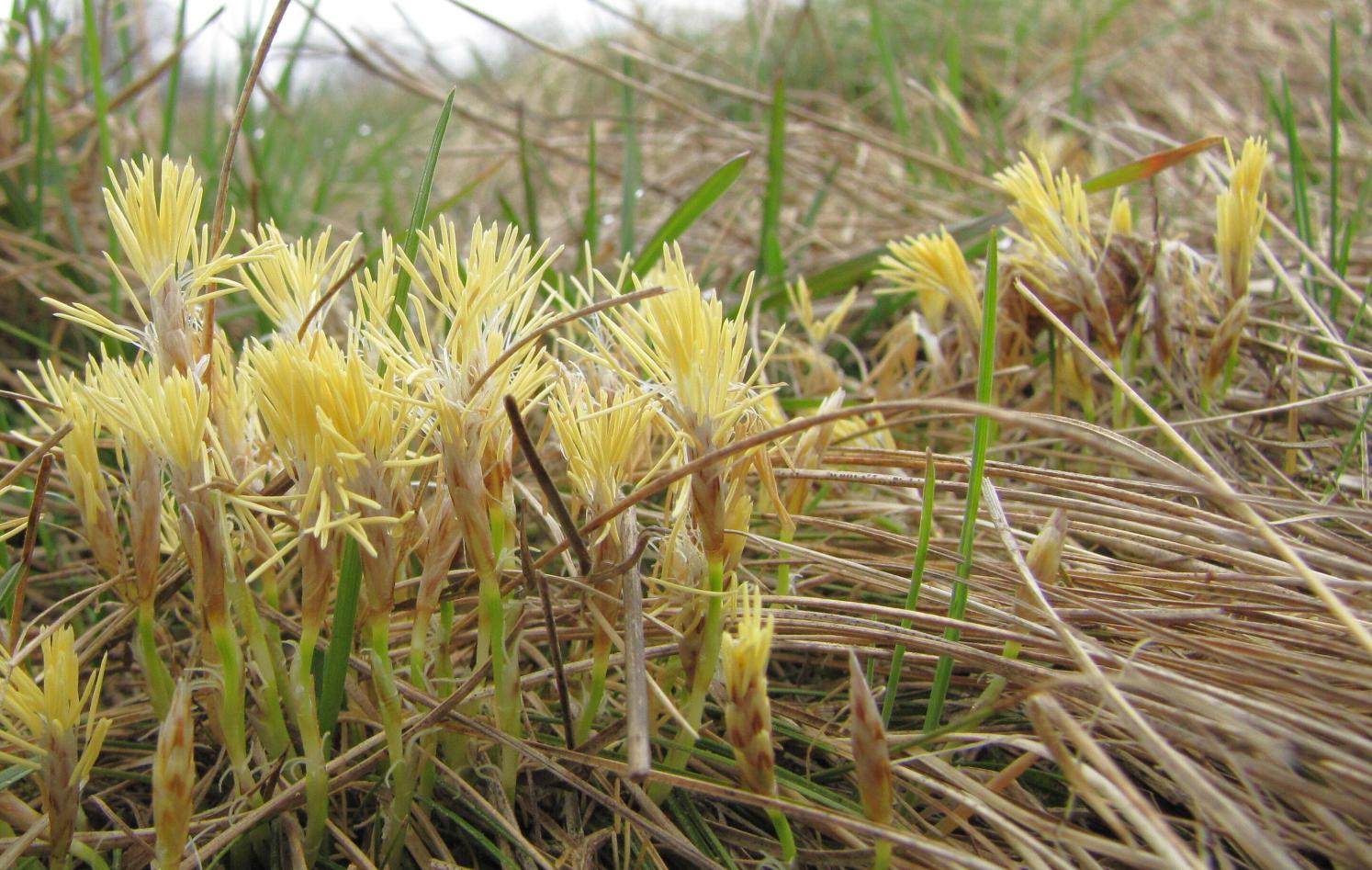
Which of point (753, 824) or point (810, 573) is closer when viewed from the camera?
point (753, 824)

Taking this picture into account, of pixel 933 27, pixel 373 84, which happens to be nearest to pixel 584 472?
pixel 933 27

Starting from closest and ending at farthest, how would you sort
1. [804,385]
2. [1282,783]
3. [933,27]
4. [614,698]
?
[1282,783] → [614,698] → [804,385] → [933,27]

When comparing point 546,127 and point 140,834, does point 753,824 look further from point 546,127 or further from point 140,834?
point 546,127

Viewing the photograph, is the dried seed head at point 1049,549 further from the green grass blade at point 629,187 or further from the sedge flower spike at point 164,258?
the green grass blade at point 629,187

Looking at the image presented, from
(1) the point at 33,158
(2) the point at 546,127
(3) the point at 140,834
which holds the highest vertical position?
(2) the point at 546,127

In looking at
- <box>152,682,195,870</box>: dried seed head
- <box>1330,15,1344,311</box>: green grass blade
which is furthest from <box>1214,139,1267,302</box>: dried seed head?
<box>152,682,195,870</box>: dried seed head

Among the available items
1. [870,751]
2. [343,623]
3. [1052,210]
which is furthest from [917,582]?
[1052,210]

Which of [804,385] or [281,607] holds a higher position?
[804,385]
